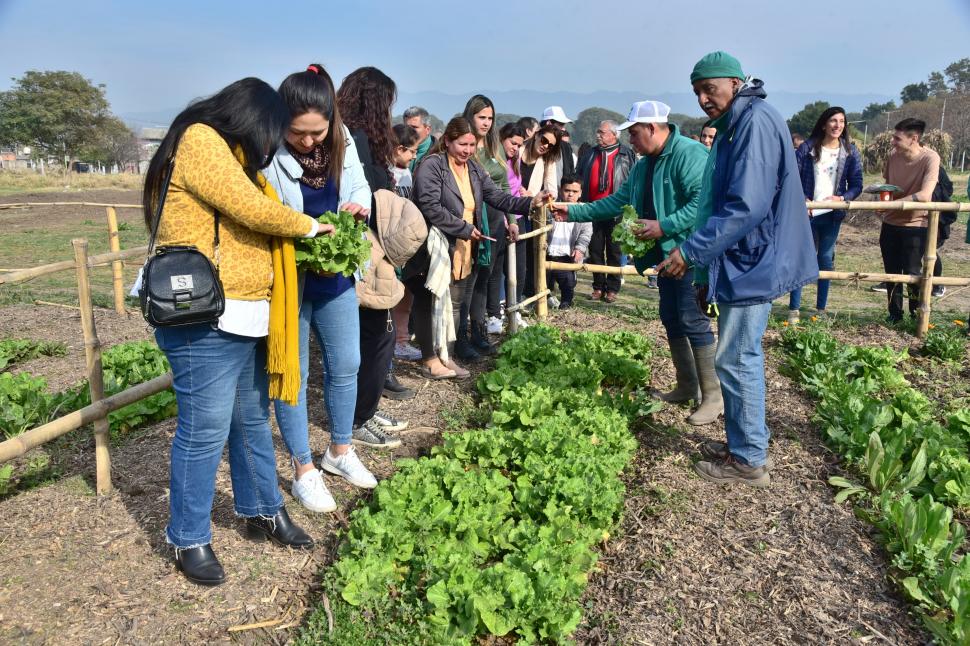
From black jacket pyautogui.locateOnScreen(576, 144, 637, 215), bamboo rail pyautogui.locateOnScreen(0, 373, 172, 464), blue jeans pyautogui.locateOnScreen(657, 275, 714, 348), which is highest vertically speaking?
black jacket pyautogui.locateOnScreen(576, 144, 637, 215)

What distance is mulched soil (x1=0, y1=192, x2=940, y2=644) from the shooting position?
318 cm

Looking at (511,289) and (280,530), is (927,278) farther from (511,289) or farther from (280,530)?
(280,530)

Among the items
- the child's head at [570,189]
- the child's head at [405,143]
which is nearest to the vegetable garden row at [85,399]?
the child's head at [405,143]

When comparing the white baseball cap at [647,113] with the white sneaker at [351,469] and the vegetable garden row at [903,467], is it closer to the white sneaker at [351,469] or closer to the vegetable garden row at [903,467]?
the vegetable garden row at [903,467]

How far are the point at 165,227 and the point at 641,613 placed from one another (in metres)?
Answer: 2.74

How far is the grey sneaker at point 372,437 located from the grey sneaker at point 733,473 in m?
2.11

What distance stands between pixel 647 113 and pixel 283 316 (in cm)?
314

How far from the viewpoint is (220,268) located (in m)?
3.02

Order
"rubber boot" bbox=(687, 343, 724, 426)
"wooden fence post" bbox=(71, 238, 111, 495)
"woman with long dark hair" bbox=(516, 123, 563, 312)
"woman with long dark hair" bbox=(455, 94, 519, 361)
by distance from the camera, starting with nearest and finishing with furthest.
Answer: "wooden fence post" bbox=(71, 238, 111, 495), "rubber boot" bbox=(687, 343, 724, 426), "woman with long dark hair" bbox=(455, 94, 519, 361), "woman with long dark hair" bbox=(516, 123, 563, 312)

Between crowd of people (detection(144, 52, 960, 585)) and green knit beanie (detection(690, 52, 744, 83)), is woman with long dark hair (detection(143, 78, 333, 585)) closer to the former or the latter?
crowd of people (detection(144, 52, 960, 585))

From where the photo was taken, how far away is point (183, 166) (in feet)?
9.21

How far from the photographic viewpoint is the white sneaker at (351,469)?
433 centimetres

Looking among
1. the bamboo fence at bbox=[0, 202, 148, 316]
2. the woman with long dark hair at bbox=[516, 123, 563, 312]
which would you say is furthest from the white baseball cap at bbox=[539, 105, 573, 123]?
the bamboo fence at bbox=[0, 202, 148, 316]

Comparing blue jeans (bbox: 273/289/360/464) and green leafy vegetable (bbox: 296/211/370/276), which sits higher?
green leafy vegetable (bbox: 296/211/370/276)
